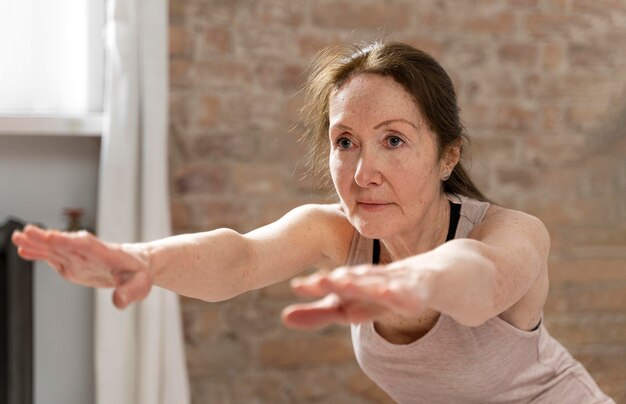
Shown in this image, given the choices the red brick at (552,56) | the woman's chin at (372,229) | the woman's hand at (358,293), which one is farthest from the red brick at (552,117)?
the woman's hand at (358,293)

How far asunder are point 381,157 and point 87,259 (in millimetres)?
619

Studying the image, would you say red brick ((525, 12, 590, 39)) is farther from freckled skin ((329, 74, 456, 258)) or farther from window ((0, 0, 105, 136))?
freckled skin ((329, 74, 456, 258))

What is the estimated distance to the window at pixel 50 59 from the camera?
2.75 meters

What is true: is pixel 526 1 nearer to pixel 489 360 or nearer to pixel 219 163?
pixel 219 163

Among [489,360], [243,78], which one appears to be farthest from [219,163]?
[489,360]

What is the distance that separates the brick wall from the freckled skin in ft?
4.08

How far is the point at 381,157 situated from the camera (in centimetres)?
164

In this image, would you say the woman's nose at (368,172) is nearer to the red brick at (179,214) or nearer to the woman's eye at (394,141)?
the woman's eye at (394,141)

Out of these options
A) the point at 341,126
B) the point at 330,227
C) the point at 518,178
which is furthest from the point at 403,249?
the point at 518,178

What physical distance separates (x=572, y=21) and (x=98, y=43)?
5.80ft

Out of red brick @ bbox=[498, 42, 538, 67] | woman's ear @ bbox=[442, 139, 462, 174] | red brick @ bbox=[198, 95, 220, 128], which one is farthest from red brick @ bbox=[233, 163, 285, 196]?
woman's ear @ bbox=[442, 139, 462, 174]

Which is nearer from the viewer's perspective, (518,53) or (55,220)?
(55,220)

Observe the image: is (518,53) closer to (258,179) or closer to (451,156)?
(258,179)

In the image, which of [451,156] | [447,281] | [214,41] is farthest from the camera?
[214,41]
